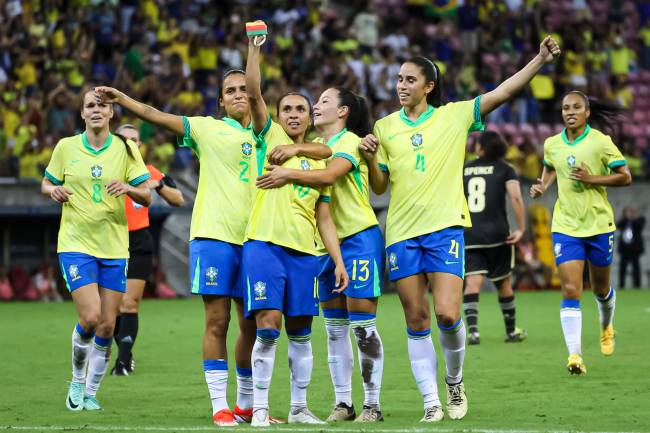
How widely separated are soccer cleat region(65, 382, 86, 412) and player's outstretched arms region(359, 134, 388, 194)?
2.77 metres

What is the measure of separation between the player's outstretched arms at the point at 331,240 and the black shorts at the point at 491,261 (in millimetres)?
6878

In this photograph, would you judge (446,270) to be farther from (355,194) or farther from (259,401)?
(259,401)

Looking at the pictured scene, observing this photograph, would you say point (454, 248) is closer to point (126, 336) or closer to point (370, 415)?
point (370, 415)

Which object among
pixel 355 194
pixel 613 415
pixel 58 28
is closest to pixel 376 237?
pixel 355 194

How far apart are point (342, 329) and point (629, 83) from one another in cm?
2681

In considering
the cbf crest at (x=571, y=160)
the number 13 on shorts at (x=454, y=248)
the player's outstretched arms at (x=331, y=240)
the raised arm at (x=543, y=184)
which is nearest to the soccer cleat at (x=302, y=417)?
the player's outstretched arms at (x=331, y=240)

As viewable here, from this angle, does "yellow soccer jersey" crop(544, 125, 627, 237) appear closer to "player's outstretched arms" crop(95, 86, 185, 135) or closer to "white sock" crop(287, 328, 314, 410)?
"white sock" crop(287, 328, 314, 410)

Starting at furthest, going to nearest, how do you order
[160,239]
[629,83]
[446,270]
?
[629,83], [160,239], [446,270]

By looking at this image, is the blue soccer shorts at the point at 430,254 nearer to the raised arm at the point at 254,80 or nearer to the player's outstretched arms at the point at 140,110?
the raised arm at the point at 254,80

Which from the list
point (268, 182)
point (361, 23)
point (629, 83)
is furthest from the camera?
point (629, 83)

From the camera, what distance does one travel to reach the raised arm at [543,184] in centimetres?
A: 1277

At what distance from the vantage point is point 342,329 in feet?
30.9

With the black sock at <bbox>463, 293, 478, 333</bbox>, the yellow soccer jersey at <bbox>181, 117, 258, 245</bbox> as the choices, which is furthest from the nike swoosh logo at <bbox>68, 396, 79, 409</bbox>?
the black sock at <bbox>463, 293, 478, 333</bbox>

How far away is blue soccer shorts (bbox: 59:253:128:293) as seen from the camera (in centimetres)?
1023
